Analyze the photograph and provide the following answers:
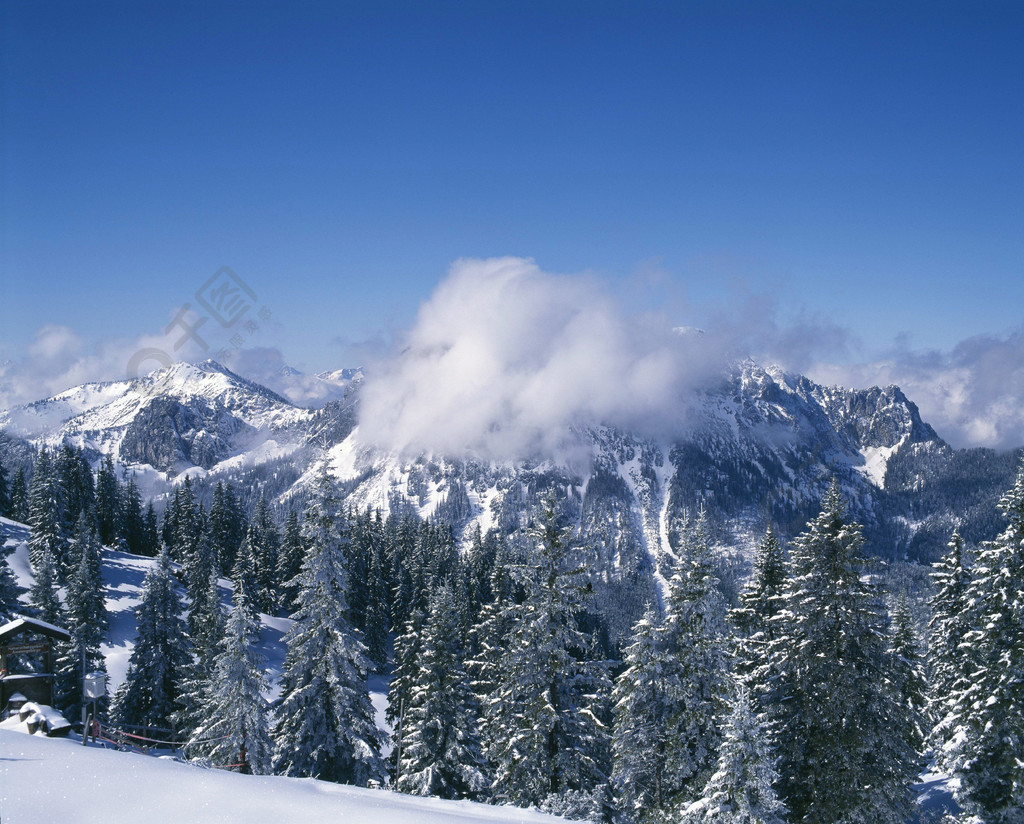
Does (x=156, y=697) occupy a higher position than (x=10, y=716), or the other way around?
(x=10, y=716)

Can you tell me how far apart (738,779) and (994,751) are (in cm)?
1508

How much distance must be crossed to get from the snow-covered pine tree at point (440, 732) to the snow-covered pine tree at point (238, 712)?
23.1ft

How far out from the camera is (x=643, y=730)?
75.0 feet

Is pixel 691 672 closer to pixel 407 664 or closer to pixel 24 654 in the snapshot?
pixel 24 654

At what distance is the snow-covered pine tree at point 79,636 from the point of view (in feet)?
128

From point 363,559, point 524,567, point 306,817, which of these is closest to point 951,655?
point 524,567

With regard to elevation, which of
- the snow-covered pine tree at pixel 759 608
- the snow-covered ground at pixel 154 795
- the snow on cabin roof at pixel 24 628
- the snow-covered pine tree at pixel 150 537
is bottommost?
the snow-covered ground at pixel 154 795

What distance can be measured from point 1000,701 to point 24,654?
3420 cm

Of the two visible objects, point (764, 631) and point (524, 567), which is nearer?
point (524, 567)

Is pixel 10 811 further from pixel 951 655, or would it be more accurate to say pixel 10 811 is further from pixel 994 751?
pixel 951 655

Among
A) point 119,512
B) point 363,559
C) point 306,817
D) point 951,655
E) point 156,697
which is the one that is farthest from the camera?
point 119,512

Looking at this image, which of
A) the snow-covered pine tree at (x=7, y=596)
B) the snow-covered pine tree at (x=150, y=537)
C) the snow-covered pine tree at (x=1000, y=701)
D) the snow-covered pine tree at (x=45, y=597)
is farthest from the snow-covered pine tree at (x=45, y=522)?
the snow-covered pine tree at (x=1000, y=701)

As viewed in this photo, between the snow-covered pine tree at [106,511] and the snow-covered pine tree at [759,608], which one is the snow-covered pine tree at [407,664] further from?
the snow-covered pine tree at [106,511]

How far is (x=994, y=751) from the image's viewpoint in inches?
971
